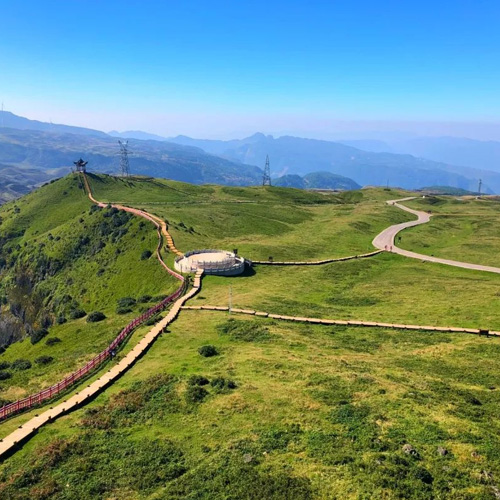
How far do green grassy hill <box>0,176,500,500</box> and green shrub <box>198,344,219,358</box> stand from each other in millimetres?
857

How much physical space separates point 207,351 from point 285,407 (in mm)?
13073

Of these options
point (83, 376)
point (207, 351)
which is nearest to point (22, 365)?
point (83, 376)

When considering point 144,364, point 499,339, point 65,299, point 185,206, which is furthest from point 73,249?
point 499,339

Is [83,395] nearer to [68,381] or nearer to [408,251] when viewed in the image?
[68,381]

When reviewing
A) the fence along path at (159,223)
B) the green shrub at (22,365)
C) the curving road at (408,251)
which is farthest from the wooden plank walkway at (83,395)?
the curving road at (408,251)

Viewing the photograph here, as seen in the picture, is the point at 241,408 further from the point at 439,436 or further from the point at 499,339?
the point at 499,339

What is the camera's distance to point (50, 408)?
3130 centimetres

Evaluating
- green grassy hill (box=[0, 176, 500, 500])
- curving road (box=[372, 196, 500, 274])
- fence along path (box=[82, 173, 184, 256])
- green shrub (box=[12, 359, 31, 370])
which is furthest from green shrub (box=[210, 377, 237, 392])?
curving road (box=[372, 196, 500, 274])

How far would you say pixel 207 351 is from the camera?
39344 mm

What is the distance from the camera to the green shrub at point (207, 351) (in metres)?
39.1

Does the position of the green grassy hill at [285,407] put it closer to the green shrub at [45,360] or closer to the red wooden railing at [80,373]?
the red wooden railing at [80,373]

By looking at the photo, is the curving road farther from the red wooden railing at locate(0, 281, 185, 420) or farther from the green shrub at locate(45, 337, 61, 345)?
the green shrub at locate(45, 337, 61, 345)

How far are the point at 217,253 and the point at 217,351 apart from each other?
45.8 m

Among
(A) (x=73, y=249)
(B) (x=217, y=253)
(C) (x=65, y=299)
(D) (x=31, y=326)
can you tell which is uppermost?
(B) (x=217, y=253)
